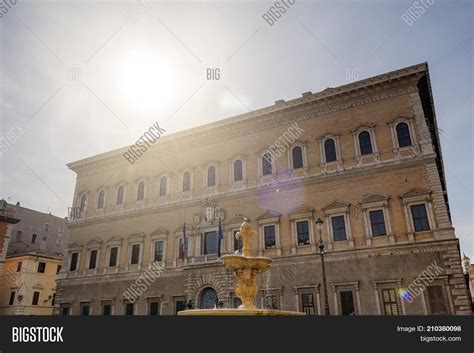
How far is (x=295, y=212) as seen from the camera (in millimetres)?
21438

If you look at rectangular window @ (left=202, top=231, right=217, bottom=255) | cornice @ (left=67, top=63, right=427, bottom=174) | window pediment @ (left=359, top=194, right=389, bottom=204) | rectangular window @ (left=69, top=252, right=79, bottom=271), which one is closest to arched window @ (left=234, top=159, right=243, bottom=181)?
cornice @ (left=67, top=63, right=427, bottom=174)

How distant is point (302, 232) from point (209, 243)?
6.51 metres

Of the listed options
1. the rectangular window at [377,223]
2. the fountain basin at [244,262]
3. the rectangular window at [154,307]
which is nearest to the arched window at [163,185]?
the rectangular window at [154,307]

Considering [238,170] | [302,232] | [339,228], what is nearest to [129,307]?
[238,170]

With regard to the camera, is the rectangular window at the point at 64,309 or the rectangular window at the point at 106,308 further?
the rectangular window at the point at 64,309

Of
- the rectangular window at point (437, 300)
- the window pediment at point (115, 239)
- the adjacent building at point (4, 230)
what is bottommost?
the rectangular window at point (437, 300)

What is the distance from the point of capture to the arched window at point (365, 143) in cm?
2086

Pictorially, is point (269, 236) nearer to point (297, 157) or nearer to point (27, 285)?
point (297, 157)

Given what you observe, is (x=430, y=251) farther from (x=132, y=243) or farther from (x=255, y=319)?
(x=132, y=243)

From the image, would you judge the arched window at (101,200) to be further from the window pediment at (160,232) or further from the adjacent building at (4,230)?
the adjacent building at (4,230)

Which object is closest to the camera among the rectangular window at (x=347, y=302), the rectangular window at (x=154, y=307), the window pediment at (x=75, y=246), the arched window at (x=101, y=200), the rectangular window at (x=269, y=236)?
the rectangular window at (x=347, y=302)

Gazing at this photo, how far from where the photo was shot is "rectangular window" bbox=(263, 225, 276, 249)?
71.1 ft

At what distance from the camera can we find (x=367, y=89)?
21531mm

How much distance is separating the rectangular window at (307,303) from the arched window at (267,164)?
26.4 feet
